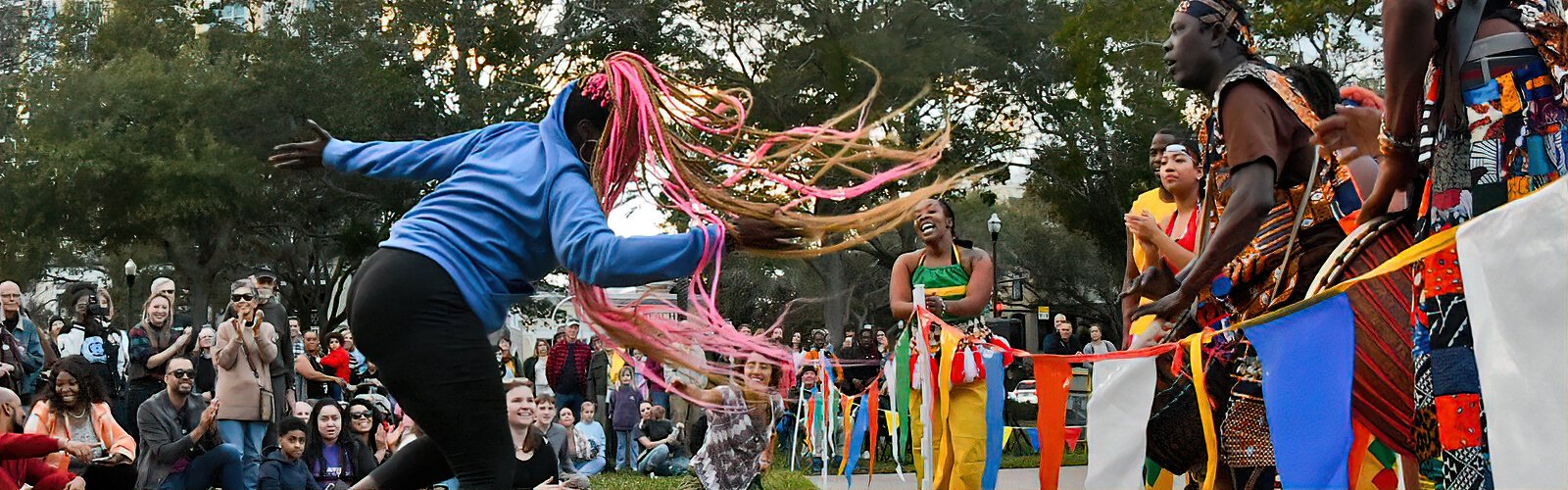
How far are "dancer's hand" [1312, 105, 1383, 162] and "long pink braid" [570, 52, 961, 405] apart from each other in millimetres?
1007

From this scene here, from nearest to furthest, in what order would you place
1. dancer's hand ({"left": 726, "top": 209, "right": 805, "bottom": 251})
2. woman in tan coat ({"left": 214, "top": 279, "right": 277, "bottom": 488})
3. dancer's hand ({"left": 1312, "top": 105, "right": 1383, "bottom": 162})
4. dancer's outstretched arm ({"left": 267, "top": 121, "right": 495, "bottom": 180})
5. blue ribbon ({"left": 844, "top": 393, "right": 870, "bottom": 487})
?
dancer's hand ({"left": 1312, "top": 105, "right": 1383, "bottom": 162}) < dancer's hand ({"left": 726, "top": 209, "right": 805, "bottom": 251}) < dancer's outstretched arm ({"left": 267, "top": 121, "right": 495, "bottom": 180}) < woman in tan coat ({"left": 214, "top": 279, "right": 277, "bottom": 488}) < blue ribbon ({"left": 844, "top": 393, "right": 870, "bottom": 487})

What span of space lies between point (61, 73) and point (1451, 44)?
30713 mm

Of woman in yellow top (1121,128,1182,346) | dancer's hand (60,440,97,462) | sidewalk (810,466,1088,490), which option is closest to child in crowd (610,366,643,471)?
sidewalk (810,466,1088,490)

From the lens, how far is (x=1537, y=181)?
2.91 metres

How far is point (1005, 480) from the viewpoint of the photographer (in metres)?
11.0

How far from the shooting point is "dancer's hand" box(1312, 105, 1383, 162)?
3486 millimetres

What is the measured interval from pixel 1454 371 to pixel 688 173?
6.81 ft

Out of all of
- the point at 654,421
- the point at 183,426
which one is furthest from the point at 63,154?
the point at 183,426

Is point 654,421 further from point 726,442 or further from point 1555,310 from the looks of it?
point 1555,310

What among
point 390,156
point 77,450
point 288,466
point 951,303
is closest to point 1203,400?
point 390,156

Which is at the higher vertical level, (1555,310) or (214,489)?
(1555,310)

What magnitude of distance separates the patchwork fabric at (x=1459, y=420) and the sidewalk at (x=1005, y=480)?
7166 millimetres

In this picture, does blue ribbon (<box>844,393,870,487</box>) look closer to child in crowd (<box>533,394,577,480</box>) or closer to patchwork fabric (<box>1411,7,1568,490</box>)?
child in crowd (<box>533,394,577,480</box>)

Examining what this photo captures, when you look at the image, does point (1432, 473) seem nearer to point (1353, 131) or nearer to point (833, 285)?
point (1353, 131)
